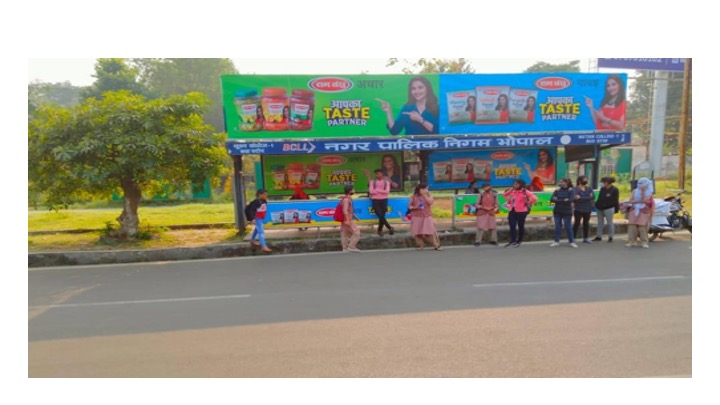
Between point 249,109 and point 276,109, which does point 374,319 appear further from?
point 249,109

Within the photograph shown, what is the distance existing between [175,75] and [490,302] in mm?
52515

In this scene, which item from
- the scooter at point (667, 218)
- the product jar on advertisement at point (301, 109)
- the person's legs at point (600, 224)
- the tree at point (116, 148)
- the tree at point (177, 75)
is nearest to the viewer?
the tree at point (116, 148)

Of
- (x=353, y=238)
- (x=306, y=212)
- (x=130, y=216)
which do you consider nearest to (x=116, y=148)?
(x=130, y=216)

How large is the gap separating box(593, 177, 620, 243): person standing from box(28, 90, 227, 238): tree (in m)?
9.59

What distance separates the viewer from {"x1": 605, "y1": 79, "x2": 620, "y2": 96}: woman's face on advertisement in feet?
40.1

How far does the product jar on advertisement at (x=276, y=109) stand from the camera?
36.7 ft

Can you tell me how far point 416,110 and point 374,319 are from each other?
25.8 feet

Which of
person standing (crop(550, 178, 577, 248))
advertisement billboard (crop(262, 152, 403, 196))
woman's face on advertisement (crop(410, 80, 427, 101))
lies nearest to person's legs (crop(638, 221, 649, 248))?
person standing (crop(550, 178, 577, 248))

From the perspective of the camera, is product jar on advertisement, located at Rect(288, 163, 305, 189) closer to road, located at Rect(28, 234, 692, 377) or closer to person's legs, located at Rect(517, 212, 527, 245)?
road, located at Rect(28, 234, 692, 377)

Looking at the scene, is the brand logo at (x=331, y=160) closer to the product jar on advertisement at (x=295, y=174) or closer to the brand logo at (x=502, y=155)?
the product jar on advertisement at (x=295, y=174)

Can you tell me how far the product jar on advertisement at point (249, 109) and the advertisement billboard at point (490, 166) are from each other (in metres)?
5.12

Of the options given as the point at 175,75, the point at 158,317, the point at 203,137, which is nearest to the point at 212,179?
the point at 203,137

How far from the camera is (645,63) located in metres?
17.6

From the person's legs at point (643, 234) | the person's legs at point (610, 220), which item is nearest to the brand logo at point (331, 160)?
the person's legs at point (610, 220)
